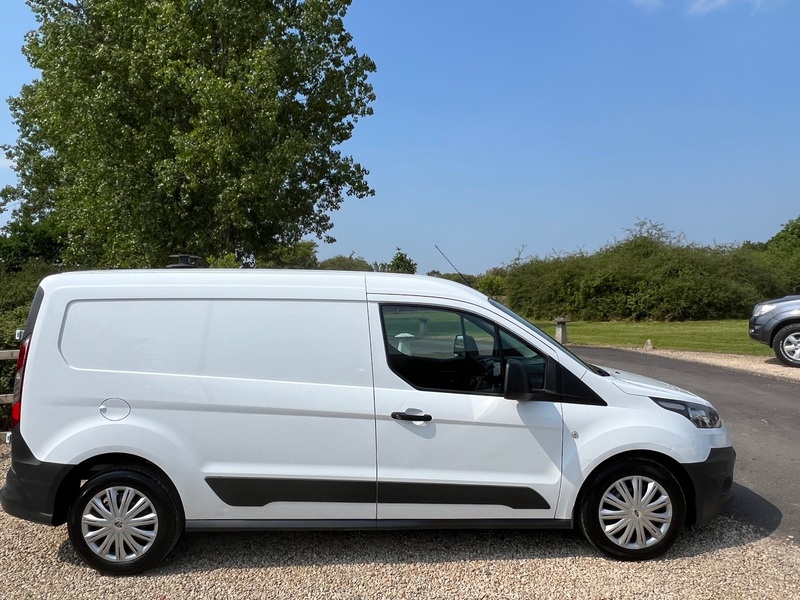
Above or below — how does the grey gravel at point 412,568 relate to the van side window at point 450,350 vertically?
below

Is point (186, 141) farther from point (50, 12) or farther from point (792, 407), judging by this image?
point (792, 407)

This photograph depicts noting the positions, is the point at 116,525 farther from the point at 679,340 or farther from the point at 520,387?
the point at 679,340

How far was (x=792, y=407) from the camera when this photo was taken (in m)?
8.33

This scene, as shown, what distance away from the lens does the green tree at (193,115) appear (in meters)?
13.9

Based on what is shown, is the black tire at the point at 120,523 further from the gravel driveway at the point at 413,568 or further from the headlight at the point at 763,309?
the headlight at the point at 763,309

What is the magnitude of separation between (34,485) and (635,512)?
3.77 meters

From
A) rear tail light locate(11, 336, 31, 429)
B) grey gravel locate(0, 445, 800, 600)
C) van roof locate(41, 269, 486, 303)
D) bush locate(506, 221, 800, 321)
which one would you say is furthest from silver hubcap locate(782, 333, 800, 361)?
bush locate(506, 221, 800, 321)

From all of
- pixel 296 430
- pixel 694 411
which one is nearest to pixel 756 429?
pixel 694 411

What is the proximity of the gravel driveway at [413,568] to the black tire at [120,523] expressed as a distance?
0.37 ft

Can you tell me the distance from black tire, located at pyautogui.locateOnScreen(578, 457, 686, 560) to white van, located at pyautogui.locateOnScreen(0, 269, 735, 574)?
0.03 ft

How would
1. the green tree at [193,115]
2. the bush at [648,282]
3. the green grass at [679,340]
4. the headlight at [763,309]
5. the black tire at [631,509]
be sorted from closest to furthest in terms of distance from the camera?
the black tire at [631,509]
the headlight at [763,309]
the green tree at [193,115]
the green grass at [679,340]
the bush at [648,282]

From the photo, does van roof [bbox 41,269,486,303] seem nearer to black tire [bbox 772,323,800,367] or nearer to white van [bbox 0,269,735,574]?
white van [bbox 0,269,735,574]

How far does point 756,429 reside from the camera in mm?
7180

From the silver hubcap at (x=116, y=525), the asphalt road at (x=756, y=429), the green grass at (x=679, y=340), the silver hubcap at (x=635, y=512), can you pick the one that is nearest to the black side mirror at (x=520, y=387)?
the silver hubcap at (x=635, y=512)
